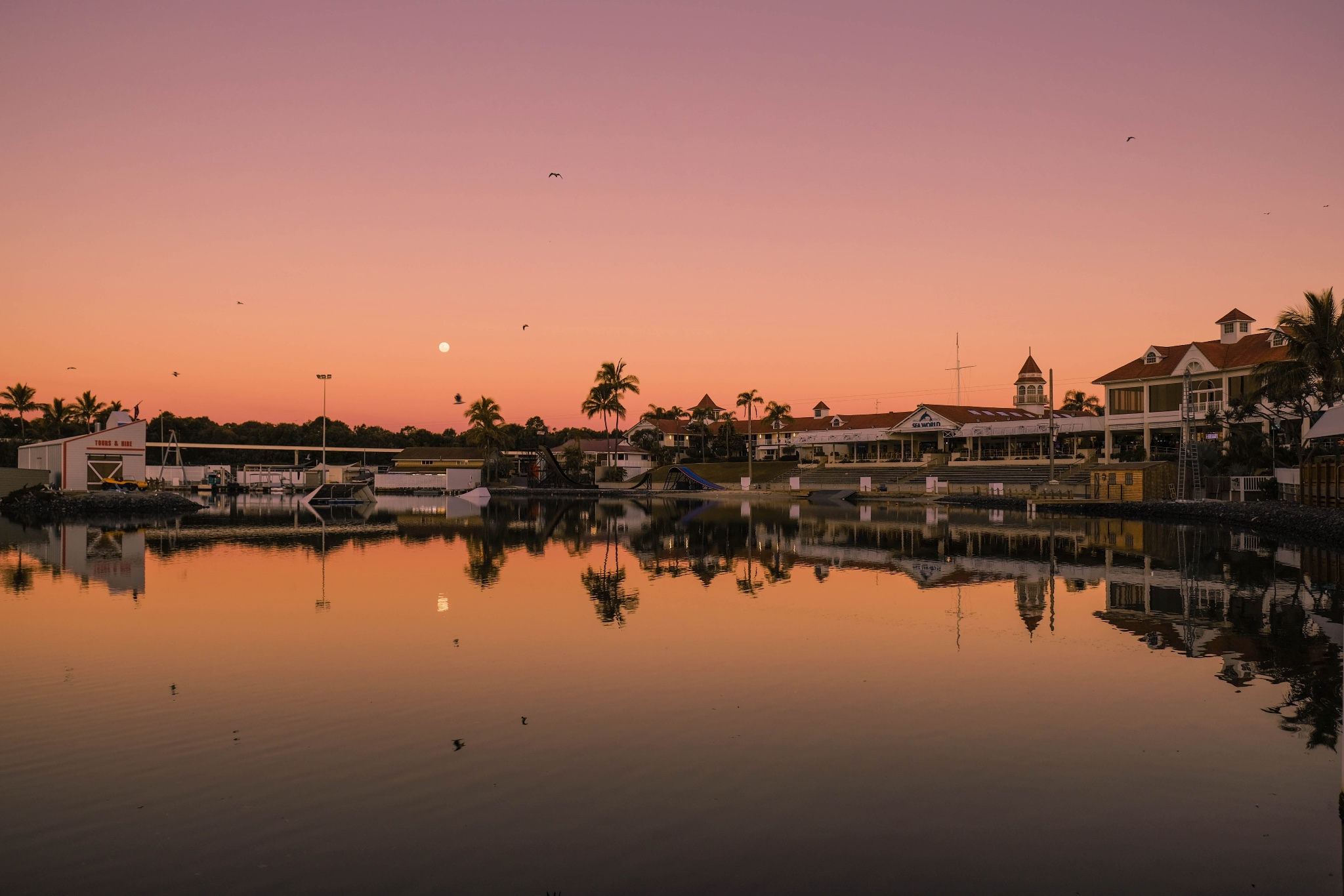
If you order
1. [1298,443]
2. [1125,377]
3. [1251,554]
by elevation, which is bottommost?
[1251,554]

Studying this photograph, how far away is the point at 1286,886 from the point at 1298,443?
55139mm

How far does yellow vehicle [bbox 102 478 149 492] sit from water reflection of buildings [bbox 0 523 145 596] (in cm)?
2270

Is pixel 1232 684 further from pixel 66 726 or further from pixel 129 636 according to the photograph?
pixel 129 636

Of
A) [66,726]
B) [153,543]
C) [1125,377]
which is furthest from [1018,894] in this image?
[1125,377]

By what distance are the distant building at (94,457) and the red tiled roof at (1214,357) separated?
242 feet

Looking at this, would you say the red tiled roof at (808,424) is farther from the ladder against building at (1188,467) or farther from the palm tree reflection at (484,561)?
the palm tree reflection at (484,561)

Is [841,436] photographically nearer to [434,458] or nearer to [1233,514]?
[1233,514]

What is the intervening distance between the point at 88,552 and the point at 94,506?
97.8 feet

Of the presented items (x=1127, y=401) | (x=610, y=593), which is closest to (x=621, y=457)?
(x=1127, y=401)

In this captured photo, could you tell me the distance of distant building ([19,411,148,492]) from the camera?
211ft

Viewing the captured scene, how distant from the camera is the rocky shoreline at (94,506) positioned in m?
51.7

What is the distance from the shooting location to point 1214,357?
204 feet

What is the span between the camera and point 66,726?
9742 mm

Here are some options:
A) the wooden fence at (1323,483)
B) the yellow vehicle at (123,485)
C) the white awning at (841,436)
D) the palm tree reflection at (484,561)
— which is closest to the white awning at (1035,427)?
the white awning at (841,436)
